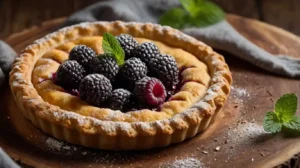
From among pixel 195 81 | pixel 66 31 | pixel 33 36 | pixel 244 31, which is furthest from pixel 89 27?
pixel 244 31

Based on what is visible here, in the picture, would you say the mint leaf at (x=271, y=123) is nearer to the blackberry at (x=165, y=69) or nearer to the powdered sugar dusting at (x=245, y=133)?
the powdered sugar dusting at (x=245, y=133)

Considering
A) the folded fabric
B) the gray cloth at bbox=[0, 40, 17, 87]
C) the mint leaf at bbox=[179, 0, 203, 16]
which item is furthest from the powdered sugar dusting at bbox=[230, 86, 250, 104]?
the gray cloth at bbox=[0, 40, 17, 87]

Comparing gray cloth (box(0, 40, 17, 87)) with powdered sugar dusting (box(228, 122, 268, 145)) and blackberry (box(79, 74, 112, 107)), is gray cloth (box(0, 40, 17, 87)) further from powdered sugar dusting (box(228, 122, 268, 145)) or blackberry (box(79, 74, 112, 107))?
powdered sugar dusting (box(228, 122, 268, 145))

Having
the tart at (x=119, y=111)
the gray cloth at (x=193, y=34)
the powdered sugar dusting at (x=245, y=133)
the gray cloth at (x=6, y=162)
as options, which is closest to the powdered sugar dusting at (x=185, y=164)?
the tart at (x=119, y=111)

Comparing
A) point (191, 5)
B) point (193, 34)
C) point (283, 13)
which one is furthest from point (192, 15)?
point (283, 13)

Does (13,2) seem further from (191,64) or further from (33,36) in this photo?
(191,64)

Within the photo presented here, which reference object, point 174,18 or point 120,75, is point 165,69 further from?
point 174,18
